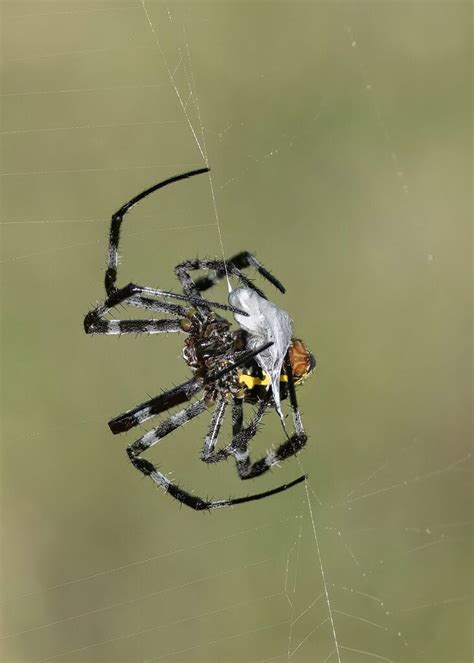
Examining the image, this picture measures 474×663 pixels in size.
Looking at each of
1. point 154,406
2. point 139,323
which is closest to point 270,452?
point 154,406

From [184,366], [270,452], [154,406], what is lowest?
[270,452]

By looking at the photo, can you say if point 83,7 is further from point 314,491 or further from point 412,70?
point 314,491

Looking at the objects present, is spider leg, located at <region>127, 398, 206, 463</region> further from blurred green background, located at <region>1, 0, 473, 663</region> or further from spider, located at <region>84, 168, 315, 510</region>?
blurred green background, located at <region>1, 0, 473, 663</region>

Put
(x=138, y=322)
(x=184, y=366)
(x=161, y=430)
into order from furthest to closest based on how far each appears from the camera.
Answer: (x=184, y=366)
(x=161, y=430)
(x=138, y=322)

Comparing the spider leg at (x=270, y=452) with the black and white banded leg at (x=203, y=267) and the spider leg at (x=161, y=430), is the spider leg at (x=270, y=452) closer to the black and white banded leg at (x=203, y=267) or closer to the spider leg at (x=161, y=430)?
the spider leg at (x=161, y=430)

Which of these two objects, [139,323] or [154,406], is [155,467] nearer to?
[154,406]

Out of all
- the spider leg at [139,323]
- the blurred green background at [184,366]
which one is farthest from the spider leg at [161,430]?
the blurred green background at [184,366]
